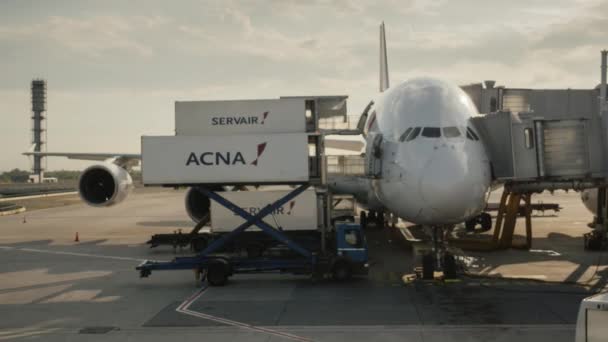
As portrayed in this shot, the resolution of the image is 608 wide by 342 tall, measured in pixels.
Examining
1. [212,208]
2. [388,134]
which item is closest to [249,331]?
[388,134]

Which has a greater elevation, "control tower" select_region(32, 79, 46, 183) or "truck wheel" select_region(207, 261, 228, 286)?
"control tower" select_region(32, 79, 46, 183)

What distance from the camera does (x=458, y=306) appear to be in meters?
12.2

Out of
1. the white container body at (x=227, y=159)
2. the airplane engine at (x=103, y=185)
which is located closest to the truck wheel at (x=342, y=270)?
the white container body at (x=227, y=159)

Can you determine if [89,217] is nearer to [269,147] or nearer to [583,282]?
[269,147]

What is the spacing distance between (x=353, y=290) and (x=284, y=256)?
3459 millimetres

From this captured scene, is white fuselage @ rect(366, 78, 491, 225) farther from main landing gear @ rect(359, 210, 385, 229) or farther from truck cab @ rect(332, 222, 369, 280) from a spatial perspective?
main landing gear @ rect(359, 210, 385, 229)

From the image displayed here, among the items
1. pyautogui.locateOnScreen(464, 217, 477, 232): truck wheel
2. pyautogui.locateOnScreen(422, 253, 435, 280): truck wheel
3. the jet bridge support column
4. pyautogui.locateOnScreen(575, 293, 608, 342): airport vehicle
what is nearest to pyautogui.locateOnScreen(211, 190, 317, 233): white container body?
the jet bridge support column

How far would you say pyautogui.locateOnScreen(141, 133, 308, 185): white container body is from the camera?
1506 cm

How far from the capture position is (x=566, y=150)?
14656 millimetres

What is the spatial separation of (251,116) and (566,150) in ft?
26.2

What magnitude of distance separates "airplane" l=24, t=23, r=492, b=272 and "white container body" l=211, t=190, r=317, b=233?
5075mm

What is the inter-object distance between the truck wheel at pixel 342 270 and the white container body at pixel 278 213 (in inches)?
265

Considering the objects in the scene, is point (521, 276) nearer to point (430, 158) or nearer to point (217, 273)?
point (430, 158)

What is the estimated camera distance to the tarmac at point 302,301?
10.5 metres
